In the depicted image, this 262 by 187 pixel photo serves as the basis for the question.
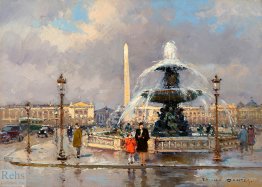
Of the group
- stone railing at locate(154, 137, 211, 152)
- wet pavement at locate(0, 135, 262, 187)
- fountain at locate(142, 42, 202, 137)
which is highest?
fountain at locate(142, 42, 202, 137)

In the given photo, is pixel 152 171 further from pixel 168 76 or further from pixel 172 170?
pixel 168 76

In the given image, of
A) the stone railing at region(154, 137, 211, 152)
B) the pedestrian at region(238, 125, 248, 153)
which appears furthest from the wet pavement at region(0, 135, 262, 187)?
the pedestrian at region(238, 125, 248, 153)

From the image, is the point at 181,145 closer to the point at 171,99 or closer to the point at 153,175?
the point at 171,99

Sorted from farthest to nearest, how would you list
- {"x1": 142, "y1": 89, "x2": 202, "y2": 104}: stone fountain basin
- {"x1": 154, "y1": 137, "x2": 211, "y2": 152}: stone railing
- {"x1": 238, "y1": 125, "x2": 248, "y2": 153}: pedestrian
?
{"x1": 142, "y1": 89, "x2": 202, "y2": 104}: stone fountain basin → {"x1": 238, "y1": 125, "x2": 248, "y2": 153}: pedestrian → {"x1": 154, "y1": 137, "x2": 211, "y2": 152}: stone railing

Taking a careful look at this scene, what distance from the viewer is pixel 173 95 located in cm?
1839

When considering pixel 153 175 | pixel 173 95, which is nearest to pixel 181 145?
pixel 173 95

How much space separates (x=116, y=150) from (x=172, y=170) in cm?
575

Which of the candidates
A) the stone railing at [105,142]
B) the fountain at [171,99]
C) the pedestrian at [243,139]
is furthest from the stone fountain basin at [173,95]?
the pedestrian at [243,139]

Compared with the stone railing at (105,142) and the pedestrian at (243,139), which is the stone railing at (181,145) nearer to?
the pedestrian at (243,139)

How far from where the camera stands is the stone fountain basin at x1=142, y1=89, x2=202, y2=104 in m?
18.3

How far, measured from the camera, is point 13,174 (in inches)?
462

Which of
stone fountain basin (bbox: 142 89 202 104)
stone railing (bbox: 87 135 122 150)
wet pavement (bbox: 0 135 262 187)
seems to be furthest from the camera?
stone fountain basin (bbox: 142 89 202 104)

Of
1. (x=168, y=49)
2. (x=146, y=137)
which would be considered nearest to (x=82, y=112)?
(x=168, y=49)

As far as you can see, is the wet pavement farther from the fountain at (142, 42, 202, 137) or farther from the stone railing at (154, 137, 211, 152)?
the fountain at (142, 42, 202, 137)
